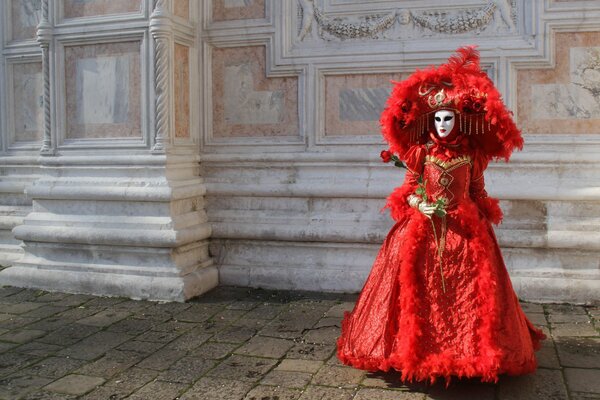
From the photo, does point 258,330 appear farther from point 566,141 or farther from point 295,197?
point 566,141

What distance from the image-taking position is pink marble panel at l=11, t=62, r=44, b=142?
6543 mm

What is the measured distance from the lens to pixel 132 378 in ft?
11.9

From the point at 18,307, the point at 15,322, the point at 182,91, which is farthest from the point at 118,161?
the point at 15,322

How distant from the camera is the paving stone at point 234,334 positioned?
168 inches

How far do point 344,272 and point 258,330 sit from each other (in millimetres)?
1191

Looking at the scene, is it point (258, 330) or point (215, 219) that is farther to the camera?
point (215, 219)

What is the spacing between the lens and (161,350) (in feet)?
13.3

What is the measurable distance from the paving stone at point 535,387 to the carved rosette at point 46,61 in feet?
14.0

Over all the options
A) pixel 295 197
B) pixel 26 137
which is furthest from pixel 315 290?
pixel 26 137

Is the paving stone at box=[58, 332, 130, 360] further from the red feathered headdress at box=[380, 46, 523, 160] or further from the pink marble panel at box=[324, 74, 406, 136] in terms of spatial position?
the pink marble panel at box=[324, 74, 406, 136]

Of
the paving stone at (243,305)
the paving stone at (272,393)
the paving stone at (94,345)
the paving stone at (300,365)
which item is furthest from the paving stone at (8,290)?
the paving stone at (272,393)

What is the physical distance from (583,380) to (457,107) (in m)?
1.55

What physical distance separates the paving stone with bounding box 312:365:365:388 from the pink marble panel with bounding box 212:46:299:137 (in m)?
2.57

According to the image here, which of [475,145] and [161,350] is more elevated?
[475,145]
